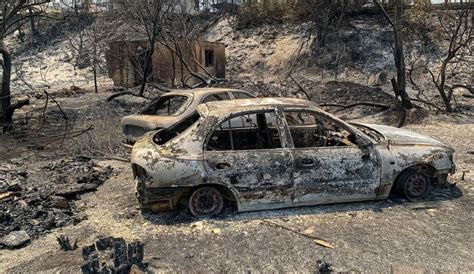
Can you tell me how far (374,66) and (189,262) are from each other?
1934 cm

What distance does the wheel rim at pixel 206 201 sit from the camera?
4.89m

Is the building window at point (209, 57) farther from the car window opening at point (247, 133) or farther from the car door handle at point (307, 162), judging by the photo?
the car door handle at point (307, 162)

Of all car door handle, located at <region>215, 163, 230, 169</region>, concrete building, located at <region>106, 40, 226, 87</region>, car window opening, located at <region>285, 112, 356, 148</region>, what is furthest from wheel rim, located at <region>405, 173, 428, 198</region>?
concrete building, located at <region>106, 40, 226, 87</region>

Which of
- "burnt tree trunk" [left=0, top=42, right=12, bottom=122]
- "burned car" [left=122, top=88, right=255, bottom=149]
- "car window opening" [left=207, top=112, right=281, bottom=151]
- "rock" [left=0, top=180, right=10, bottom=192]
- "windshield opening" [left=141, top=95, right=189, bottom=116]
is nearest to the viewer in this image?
"car window opening" [left=207, top=112, right=281, bottom=151]

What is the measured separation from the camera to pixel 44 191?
240 inches

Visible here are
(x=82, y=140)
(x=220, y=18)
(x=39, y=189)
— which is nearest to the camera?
(x=39, y=189)

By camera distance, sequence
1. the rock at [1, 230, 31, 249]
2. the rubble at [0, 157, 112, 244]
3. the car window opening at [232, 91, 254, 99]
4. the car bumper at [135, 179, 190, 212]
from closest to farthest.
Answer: the rock at [1, 230, 31, 249] < the car bumper at [135, 179, 190, 212] < the rubble at [0, 157, 112, 244] < the car window opening at [232, 91, 254, 99]

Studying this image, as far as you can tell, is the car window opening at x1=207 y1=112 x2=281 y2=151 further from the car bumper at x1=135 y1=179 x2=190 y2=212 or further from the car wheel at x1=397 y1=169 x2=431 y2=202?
the car wheel at x1=397 y1=169 x2=431 y2=202

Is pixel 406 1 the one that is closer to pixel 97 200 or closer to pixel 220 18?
pixel 220 18

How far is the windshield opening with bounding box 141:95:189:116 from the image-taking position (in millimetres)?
7500

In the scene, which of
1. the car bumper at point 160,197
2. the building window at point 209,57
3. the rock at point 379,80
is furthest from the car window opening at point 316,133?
the building window at point 209,57

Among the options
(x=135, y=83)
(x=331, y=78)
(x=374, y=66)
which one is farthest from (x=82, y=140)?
(x=374, y=66)

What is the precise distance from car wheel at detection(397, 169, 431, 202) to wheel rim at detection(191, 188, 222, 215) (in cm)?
254

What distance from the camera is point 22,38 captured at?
1422 inches
